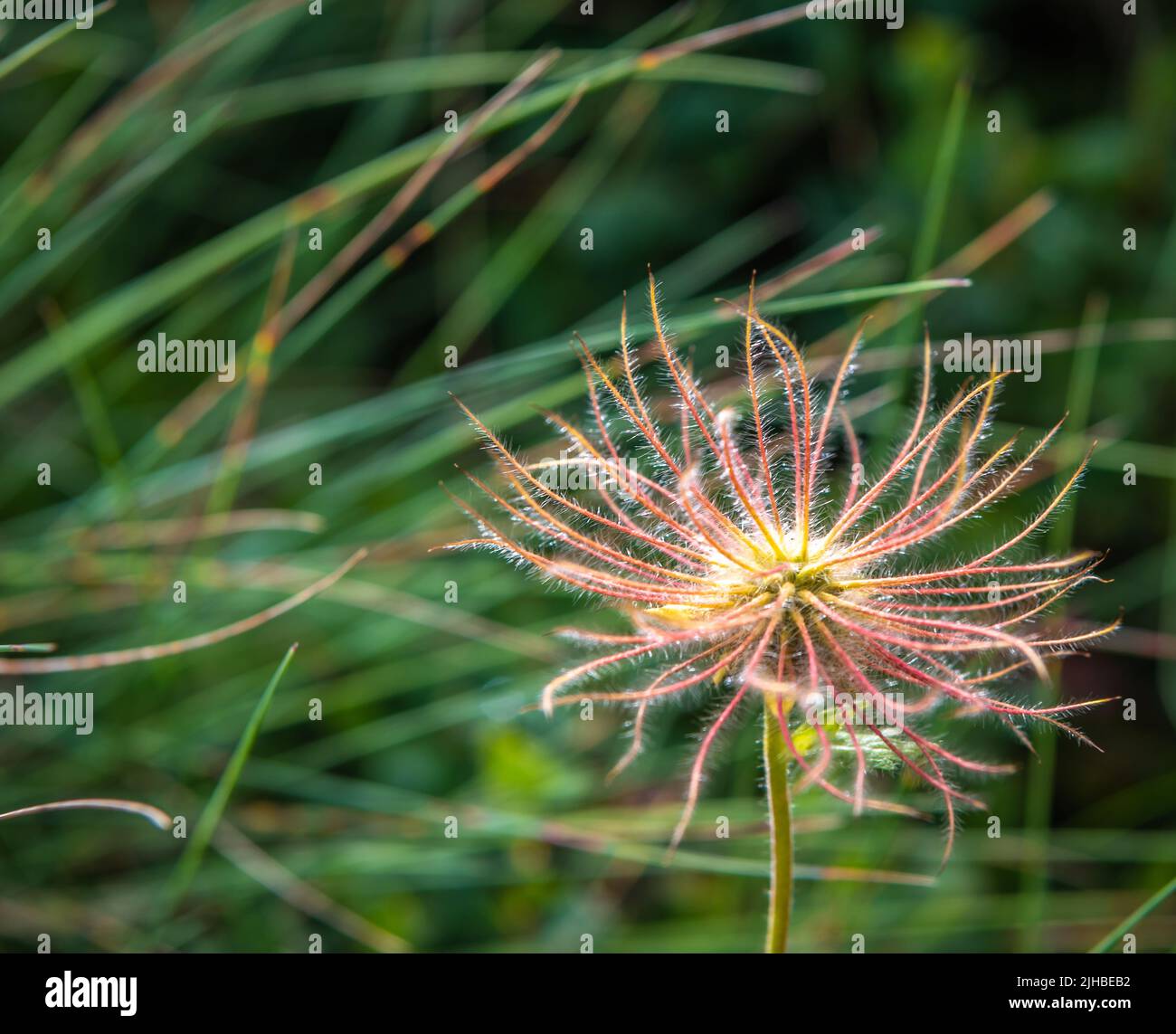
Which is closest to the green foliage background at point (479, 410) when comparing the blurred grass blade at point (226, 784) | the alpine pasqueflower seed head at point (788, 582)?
the blurred grass blade at point (226, 784)

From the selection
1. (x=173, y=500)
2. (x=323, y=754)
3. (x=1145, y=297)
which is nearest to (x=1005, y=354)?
(x=1145, y=297)

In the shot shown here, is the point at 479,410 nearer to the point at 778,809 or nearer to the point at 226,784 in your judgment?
the point at 226,784

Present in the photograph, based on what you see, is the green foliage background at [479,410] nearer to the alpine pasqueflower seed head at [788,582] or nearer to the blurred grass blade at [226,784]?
the blurred grass blade at [226,784]

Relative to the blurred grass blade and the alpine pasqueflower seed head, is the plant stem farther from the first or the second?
the blurred grass blade

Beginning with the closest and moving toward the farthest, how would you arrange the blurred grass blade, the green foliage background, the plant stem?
the plant stem < the blurred grass blade < the green foliage background

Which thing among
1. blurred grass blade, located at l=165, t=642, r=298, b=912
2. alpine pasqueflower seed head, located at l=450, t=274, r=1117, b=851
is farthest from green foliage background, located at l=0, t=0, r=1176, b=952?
alpine pasqueflower seed head, located at l=450, t=274, r=1117, b=851
